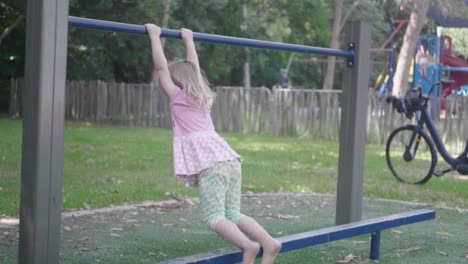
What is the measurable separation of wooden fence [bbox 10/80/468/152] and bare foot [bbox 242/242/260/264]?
9734 mm

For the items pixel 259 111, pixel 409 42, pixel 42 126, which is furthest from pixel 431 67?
pixel 42 126

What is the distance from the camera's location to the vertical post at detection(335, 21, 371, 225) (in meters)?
5.31

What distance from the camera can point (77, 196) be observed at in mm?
6996

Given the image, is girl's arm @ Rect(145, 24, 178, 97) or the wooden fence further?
the wooden fence

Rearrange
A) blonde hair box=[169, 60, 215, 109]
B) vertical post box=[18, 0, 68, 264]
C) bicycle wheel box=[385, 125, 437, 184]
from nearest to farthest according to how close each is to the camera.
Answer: vertical post box=[18, 0, 68, 264] → blonde hair box=[169, 60, 215, 109] → bicycle wheel box=[385, 125, 437, 184]

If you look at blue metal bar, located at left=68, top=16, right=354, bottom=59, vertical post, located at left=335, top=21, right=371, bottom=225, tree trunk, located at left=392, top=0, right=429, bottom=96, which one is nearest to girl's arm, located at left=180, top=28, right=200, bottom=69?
blue metal bar, located at left=68, top=16, right=354, bottom=59

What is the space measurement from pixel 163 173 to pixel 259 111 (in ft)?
24.8

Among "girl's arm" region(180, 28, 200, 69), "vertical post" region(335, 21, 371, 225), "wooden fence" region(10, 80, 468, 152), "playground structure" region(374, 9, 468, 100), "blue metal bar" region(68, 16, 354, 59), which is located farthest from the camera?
"playground structure" region(374, 9, 468, 100)

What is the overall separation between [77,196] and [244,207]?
1.58 m

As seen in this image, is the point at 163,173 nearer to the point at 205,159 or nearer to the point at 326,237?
the point at 326,237

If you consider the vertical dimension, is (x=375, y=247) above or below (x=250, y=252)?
below

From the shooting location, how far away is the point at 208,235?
5.52 meters

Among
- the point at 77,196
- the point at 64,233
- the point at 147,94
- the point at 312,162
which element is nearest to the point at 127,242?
the point at 64,233

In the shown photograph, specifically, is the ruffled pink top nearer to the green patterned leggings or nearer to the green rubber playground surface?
the green patterned leggings
